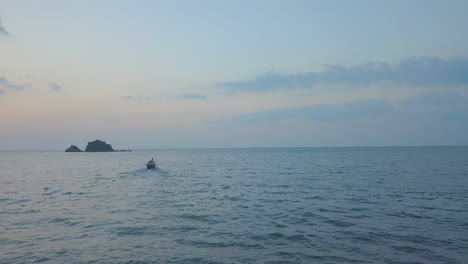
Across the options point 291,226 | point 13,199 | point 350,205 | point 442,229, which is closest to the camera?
point 442,229

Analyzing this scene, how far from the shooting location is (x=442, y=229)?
21.0 metres

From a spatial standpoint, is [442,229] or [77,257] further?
[442,229]

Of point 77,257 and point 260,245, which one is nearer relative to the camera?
point 77,257

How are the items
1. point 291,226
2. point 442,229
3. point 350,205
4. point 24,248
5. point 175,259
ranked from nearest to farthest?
point 175,259 → point 24,248 → point 442,229 → point 291,226 → point 350,205

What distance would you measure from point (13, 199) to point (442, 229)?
1670 inches

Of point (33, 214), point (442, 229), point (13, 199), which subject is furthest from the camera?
point (13, 199)

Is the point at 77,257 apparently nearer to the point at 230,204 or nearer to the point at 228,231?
the point at 228,231

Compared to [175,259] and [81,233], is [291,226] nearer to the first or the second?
[175,259]

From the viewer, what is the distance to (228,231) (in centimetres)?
2134

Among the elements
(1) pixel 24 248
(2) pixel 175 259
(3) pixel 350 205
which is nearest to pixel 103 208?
(1) pixel 24 248

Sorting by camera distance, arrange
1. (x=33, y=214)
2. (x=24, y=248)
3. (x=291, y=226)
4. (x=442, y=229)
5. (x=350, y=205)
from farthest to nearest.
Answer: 1. (x=350, y=205)
2. (x=33, y=214)
3. (x=291, y=226)
4. (x=442, y=229)
5. (x=24, y=248)

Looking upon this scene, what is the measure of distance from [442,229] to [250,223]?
12924mm

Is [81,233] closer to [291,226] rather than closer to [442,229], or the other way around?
[291,226]

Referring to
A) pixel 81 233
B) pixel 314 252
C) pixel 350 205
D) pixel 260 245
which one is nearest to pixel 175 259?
pixel 260 245
